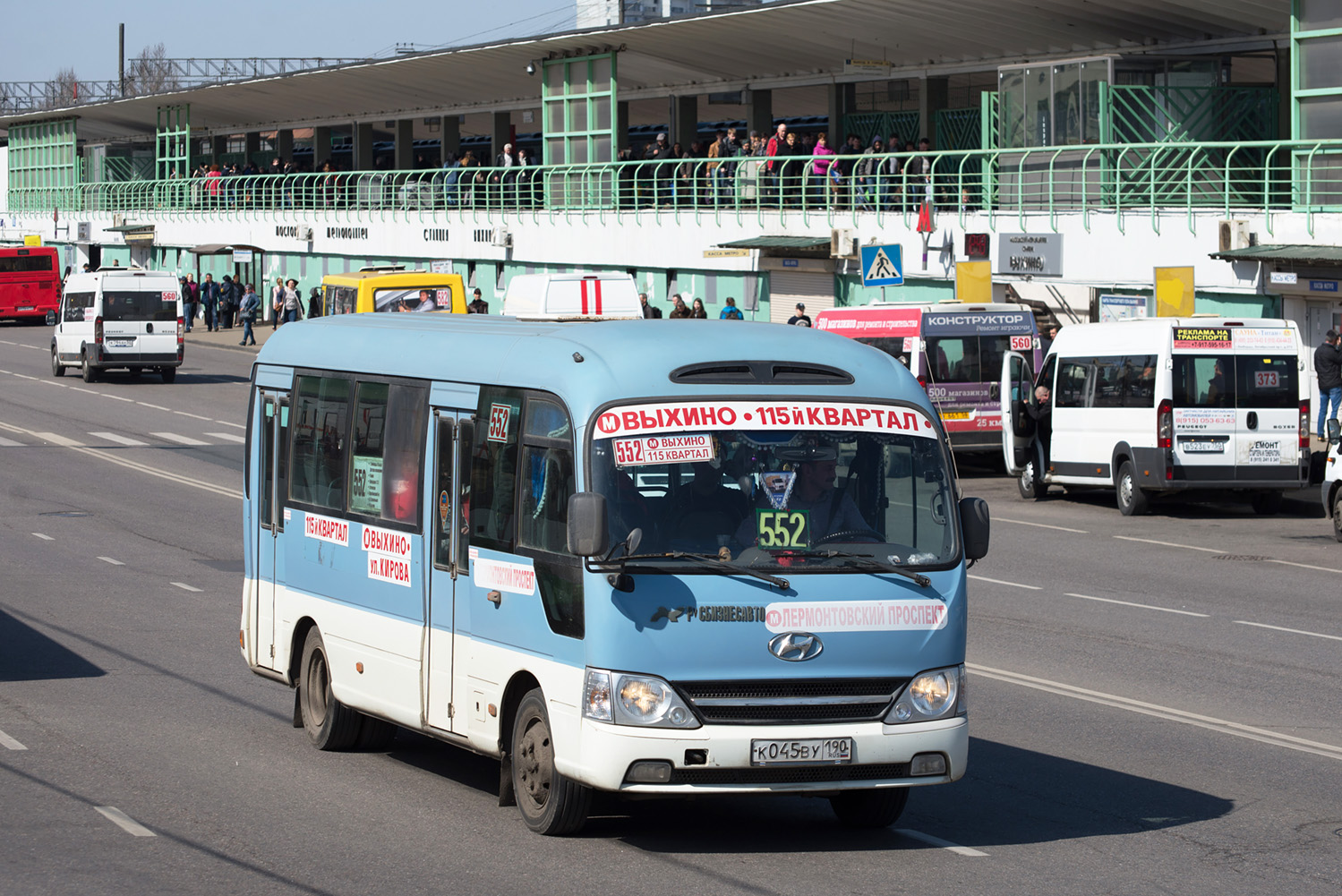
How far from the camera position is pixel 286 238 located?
6756 centimetres

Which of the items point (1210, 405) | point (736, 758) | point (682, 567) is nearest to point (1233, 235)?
point (1210, 405)

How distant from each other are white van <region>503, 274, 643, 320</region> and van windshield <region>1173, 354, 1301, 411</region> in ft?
23.7

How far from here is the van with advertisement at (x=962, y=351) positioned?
29.0m

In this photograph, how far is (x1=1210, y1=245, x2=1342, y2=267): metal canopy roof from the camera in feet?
89.8

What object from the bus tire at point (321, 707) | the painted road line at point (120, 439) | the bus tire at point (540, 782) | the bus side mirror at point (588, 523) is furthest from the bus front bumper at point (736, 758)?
the painted road line at point (120, 439)

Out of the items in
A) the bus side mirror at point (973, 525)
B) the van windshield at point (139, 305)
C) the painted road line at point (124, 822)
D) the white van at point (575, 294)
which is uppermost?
the van windshield at point (139, 305)

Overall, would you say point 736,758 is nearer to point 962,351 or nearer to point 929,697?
point 929,697

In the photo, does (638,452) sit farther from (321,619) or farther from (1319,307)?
(1319,307)

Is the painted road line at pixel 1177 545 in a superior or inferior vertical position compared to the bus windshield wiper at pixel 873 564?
inferior

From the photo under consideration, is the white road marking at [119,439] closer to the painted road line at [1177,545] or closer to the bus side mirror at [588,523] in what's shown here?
the painted road line at [1177,545]

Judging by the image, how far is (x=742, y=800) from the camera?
30.2 feet

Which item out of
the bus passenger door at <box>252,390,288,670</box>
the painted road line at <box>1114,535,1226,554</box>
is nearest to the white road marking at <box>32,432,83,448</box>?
the painted road line at <box>1114,535,1226,554</box>

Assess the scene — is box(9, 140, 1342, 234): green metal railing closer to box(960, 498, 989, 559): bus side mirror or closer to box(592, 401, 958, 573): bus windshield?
box(960, 498, 989, 559): bus side mirror

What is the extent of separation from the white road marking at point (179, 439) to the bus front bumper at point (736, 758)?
24.8 meters
